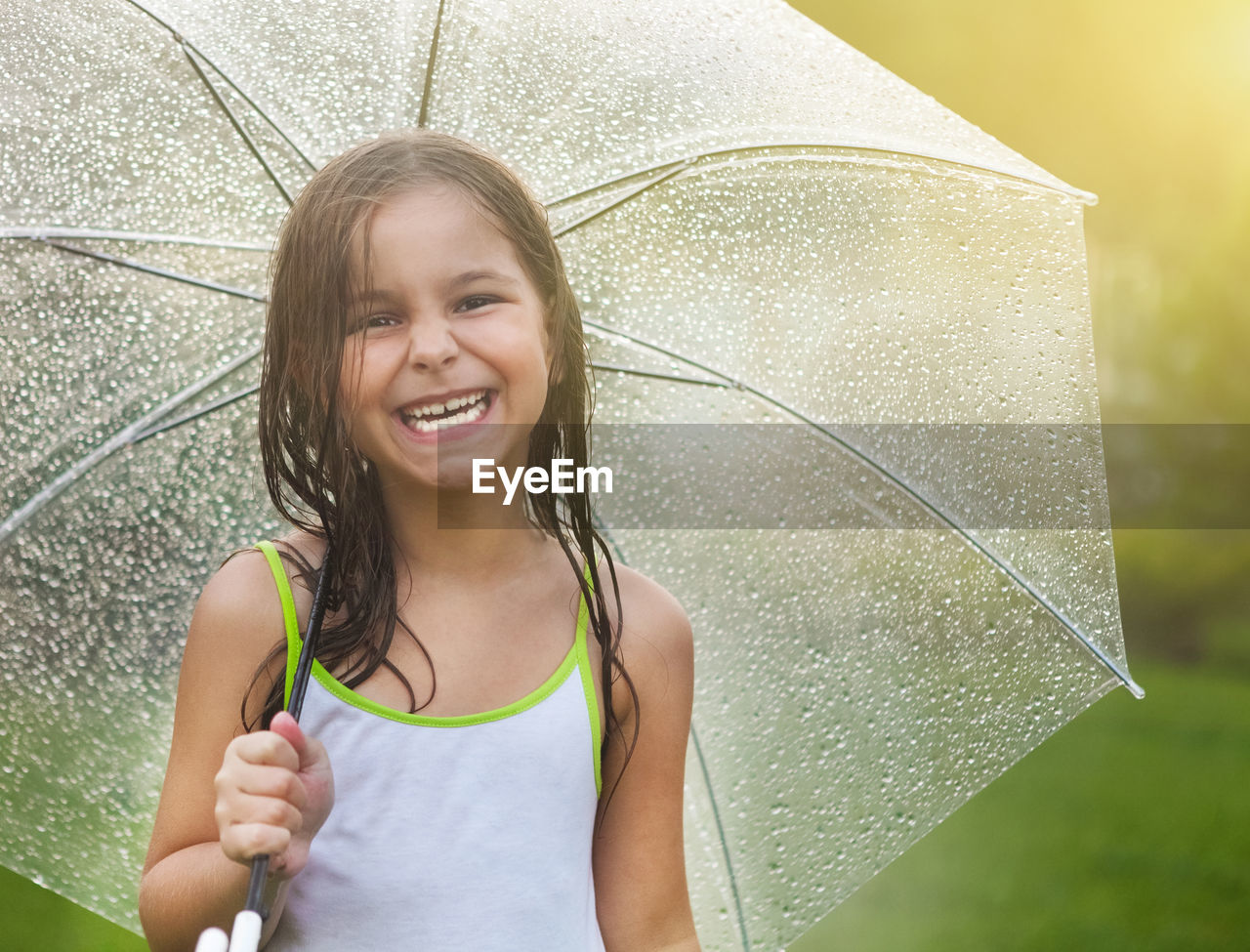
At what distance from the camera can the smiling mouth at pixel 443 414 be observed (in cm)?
75

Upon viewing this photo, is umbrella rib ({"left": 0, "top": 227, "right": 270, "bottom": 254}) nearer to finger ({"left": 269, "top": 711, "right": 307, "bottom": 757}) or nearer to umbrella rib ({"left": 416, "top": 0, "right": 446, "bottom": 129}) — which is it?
umbrella rib ({"left": 416, "top": 0, "right": 446, "bottom": 129})

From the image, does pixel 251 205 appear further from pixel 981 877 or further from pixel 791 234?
pixel 981 877

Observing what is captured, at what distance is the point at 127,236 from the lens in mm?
970

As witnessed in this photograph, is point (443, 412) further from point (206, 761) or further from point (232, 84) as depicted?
point (232, 84)

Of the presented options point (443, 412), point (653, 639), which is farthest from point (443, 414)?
point (653, 639)

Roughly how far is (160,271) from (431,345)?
0.39 m

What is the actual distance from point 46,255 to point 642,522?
54 centimetres

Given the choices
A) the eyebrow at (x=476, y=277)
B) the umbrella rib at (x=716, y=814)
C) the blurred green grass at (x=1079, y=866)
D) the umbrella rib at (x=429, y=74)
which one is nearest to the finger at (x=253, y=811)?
the eyebrow at (x=476, y=277)

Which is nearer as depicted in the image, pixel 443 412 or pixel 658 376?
pixel 443 412

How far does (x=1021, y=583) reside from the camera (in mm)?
1075

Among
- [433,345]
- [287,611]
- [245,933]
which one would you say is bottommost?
[245,933]

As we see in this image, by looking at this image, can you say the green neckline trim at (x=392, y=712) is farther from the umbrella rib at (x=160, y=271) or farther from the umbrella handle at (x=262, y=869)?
the umbrella rib at (x=160, y=271)

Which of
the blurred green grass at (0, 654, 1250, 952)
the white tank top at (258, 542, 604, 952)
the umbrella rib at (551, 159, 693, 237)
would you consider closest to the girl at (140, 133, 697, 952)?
the white tank top at (258, 542, 604, 952)

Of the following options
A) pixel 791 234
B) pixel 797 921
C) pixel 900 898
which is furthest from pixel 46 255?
pixel 900 898
